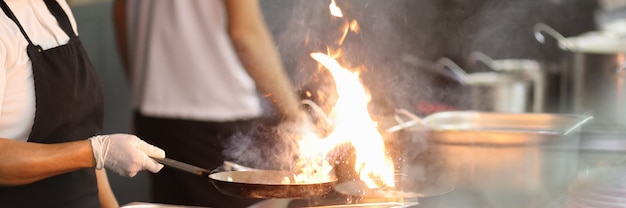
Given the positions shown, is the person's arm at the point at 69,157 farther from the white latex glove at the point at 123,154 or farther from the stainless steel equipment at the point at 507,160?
the stainless steel equipment at the point at 507,160

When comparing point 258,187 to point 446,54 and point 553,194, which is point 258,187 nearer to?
point 553,194

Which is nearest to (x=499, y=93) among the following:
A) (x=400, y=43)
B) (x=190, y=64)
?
(x=400, y=43)

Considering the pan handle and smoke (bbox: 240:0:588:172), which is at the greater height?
smoke (bbox: 240:0:588:172)

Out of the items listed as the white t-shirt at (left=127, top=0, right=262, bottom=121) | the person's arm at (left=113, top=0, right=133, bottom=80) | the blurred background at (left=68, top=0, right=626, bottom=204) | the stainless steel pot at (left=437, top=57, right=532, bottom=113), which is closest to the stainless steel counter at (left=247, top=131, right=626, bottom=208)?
the white t-shirt at (left=127, top=0, right=262, bottom=121)

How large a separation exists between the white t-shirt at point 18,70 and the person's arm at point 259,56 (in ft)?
2.20

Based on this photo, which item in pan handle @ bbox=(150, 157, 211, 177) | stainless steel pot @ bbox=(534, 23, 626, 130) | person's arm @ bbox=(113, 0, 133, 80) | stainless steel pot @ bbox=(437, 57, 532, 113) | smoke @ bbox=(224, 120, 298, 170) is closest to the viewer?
pan handle @ bbox=(150, 157, 211, 177)

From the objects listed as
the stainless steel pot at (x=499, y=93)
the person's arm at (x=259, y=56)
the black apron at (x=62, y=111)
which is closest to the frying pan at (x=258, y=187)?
the black apron at (x=62, y=111)

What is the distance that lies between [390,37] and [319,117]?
1871mm

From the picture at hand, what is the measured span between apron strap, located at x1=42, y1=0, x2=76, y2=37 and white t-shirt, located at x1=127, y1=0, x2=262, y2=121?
1.70ft

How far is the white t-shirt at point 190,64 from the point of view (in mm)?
2527

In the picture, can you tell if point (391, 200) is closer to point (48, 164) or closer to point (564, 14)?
point (48, 164)

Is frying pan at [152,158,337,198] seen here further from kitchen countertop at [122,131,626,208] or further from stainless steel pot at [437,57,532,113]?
stainless steel pot at [437,57,532,113]

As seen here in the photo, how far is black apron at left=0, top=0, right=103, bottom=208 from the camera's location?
186 cm

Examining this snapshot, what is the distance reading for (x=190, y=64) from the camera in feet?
8.41
